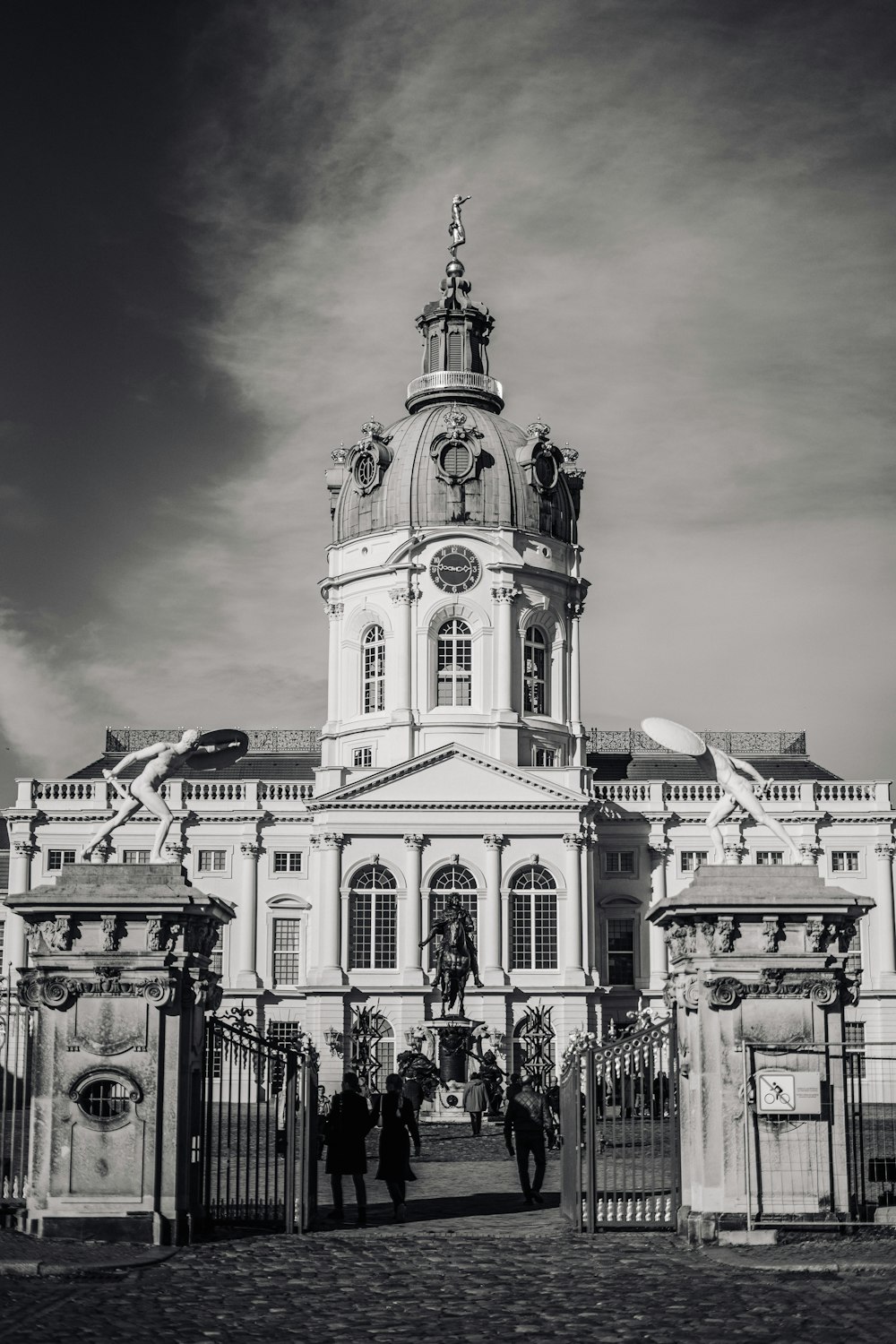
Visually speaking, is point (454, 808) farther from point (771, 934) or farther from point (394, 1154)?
point (771, 934)

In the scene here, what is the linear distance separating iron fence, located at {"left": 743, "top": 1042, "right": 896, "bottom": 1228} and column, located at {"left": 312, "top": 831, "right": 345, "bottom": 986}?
43518 mm

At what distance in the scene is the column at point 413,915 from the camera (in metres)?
60.0

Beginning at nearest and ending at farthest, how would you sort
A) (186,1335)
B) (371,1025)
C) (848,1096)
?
(186,1335), (848,1096), (371,1025)

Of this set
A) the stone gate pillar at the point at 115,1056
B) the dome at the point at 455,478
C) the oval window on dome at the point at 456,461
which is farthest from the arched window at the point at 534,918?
the stone gate pillar at the point at 115,1056

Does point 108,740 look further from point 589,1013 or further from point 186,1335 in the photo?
point 186,1335

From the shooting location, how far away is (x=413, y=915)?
61.0 meters

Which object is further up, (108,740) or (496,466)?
(496,466)

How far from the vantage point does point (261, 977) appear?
64000mm

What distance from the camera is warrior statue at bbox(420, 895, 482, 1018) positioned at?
5244 centimetres

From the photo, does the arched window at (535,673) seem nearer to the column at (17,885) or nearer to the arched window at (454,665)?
the arched window at (454,665)

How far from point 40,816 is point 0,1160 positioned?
47641 millimetres

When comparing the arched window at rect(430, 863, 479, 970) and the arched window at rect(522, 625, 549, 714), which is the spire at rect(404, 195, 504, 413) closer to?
the arched window at rect(522, 625, 549, 714)

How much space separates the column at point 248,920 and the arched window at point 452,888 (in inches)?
289

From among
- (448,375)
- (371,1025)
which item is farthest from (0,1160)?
(448,375)
